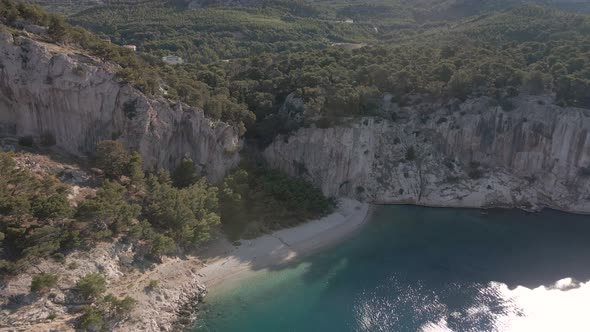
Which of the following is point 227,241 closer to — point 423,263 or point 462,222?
point 423,263

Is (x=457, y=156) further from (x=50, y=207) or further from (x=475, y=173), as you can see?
(x=50, y=207)

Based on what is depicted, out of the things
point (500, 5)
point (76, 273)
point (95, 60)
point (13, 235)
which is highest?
point (500, 5)

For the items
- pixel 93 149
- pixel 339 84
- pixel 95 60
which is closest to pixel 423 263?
pixel 339 84

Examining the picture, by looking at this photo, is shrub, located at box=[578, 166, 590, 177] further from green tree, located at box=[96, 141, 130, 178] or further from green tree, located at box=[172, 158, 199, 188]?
green tree, located at box=[96, 141, 130, 178]

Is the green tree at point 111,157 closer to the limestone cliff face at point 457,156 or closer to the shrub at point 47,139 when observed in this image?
the shrub at point 47,139

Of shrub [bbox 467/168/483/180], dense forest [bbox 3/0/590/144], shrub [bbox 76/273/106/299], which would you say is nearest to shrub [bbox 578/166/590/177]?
dense forest [bbox 3/0/590/144]

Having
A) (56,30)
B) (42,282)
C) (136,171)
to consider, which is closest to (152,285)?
(42,282)
